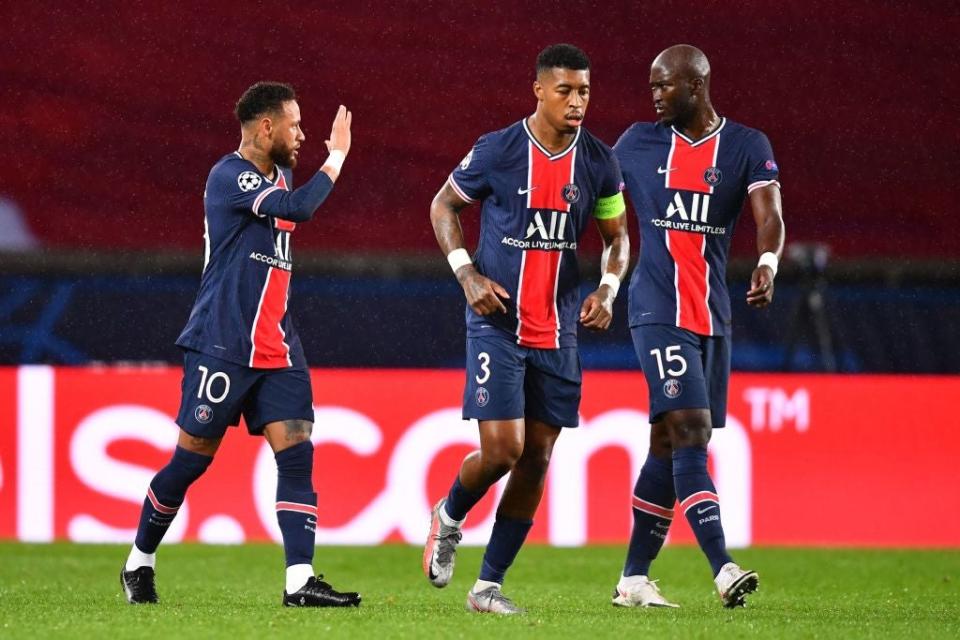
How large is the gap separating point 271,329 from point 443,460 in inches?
117

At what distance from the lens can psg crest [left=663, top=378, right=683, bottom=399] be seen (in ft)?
17.7

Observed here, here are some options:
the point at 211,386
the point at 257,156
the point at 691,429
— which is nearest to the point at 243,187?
the point at 257,156

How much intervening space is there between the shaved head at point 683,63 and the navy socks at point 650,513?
1329mm

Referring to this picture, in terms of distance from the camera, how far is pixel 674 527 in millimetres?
8188

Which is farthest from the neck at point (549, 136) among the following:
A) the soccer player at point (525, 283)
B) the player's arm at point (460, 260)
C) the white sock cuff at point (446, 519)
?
the white sock cuff at point (446, 519)

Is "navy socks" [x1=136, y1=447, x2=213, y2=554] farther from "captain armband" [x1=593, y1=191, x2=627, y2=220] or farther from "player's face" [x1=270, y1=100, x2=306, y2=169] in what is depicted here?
"captain armband" [x1=593, y1=191, x2=627, y2=220]

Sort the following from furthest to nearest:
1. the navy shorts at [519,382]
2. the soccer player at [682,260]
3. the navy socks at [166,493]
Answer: the soccer player at [682,260], the navy socks at [166,493], the navy shorts at [519,382]

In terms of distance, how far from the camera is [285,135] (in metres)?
5.41

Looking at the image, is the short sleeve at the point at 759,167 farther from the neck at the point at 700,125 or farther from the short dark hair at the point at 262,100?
the short dark hair at the point at 262,100

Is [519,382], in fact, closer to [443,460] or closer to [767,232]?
[767,232]

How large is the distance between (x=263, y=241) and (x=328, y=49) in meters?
5.23

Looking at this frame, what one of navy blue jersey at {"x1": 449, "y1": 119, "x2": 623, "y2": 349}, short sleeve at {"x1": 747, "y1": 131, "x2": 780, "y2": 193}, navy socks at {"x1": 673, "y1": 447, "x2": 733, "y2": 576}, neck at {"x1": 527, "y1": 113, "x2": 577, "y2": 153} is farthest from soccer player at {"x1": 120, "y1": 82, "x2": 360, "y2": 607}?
short sleeve at {"x1": 747, "y1": 131, "x2": 780, "y2": 193}

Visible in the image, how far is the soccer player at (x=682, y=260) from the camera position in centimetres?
545

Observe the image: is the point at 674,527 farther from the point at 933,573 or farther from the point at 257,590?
the point at 257,590
